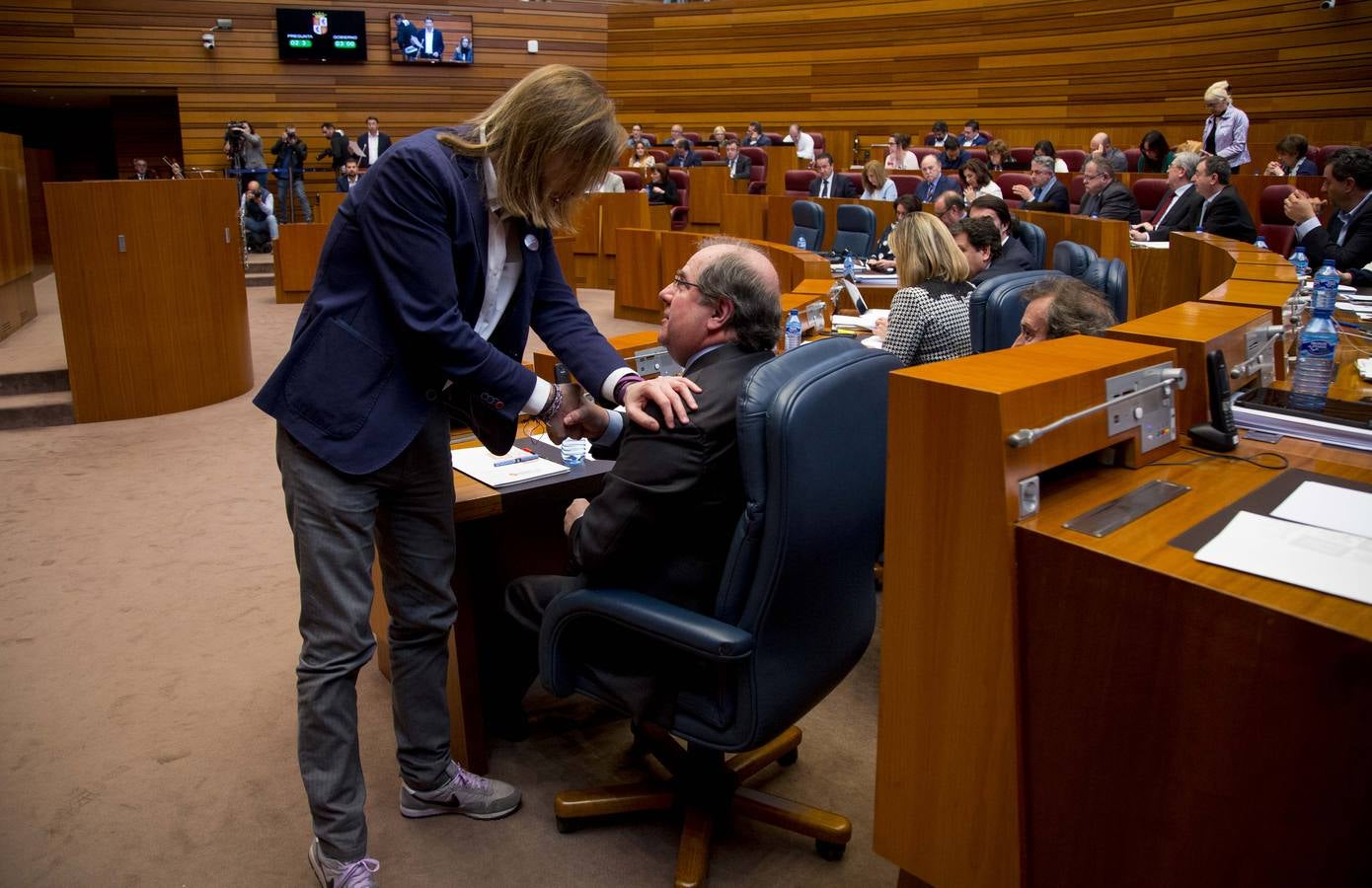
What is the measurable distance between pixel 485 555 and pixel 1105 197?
567 centimetres

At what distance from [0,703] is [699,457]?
6.68ft

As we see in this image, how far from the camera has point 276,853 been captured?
6.44 ft

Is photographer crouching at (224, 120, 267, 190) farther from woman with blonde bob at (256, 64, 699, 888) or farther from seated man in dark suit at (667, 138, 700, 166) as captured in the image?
woman with blonde bob at (256, 64, 699, 888)

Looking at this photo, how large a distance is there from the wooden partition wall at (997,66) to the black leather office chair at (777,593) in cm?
886

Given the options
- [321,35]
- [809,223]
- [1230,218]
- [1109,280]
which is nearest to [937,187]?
[809,223]

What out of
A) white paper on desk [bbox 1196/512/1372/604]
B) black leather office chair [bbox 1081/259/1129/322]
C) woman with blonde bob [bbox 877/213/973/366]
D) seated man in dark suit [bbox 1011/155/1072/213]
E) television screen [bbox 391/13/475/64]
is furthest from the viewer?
television screen [bbox 391/13/475/64]

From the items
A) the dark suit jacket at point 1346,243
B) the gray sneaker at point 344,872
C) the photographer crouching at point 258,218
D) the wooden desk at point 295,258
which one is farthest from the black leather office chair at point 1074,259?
the photographer crouching at point 258,218

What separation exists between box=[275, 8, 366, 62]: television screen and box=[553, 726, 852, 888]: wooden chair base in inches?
528

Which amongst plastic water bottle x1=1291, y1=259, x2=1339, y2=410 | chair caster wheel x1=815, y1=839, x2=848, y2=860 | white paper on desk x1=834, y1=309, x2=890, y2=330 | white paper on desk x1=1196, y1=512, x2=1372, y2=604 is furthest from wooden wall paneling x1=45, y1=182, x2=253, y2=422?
white paper on desk x1=1196, y1=512, x2=1372, y2=604

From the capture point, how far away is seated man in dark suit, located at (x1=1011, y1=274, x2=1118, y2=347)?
2086 millimetres

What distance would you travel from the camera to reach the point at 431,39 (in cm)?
1385

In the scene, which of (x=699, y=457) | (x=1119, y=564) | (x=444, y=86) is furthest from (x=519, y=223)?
(x=444, y=86)

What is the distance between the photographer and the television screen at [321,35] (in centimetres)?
1307

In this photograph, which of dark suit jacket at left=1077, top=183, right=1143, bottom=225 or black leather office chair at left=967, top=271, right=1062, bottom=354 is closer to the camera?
black leather office chair at left=967, top=271, right=1062, bottom=354
